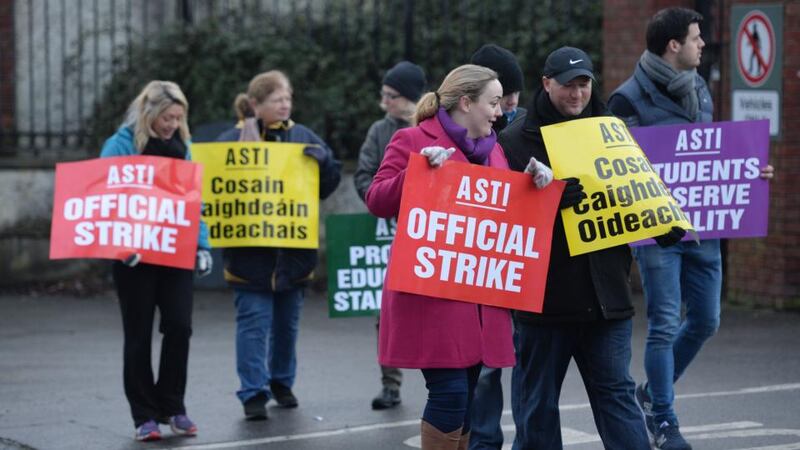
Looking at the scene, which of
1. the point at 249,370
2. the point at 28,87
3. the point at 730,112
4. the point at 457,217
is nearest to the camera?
the point at 457,217

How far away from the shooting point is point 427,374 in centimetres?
573

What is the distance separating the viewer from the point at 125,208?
7812 millimetres

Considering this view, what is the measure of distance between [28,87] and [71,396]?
22.9 ft

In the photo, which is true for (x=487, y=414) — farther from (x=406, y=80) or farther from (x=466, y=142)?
(x=406, y=80)

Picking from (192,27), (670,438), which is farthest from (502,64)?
(192,27)

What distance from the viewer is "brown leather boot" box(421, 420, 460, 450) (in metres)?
5.67

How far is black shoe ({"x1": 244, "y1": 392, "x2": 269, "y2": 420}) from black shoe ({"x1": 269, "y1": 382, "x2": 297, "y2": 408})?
0.37m

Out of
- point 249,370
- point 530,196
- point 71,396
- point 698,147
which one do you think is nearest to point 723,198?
point 698,147

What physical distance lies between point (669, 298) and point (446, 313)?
1672mm

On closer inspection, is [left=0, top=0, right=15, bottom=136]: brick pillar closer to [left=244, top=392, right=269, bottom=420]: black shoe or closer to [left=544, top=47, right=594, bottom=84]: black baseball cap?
[left=244, top=392, right=269, bottom=420]: black shoe

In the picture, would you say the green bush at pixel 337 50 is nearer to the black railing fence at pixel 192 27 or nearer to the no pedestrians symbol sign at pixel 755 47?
the black railing fence at pixel 192 27

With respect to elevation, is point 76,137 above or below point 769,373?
above

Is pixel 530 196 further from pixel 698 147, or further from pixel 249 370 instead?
pixel 249 370

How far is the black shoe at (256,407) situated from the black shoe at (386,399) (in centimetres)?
62
